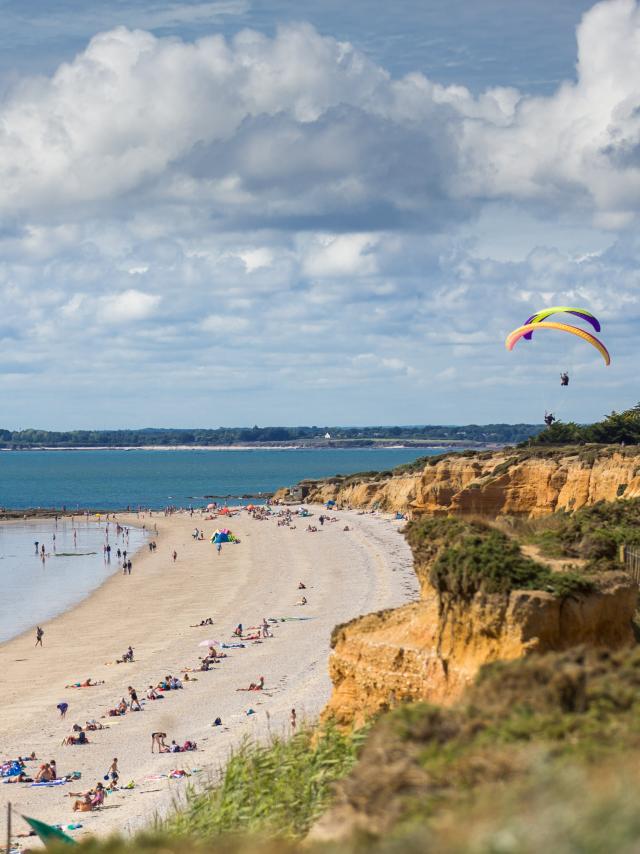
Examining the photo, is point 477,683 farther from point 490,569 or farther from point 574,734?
point 490,569

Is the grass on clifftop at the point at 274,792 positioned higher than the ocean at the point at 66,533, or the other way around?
the grass on clifftop at the point at 274,792

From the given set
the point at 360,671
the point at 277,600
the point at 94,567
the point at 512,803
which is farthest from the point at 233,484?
the point at 512,803

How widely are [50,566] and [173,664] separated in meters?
36.3

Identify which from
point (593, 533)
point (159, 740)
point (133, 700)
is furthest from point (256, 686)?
point (593, 533)

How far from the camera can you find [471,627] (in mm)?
17500

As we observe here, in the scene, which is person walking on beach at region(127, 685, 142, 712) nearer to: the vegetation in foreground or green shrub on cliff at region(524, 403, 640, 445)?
the vegetation in foreground

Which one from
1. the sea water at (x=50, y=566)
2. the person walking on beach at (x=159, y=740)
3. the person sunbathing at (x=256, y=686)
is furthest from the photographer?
the sea water at (x=50, y=566)

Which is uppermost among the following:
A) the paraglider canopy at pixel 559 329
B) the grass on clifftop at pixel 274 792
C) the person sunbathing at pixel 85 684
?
the paraglider canopy at pixel 559 329

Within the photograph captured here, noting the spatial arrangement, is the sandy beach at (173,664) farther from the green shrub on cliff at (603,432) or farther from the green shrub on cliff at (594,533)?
the green shrub on cliff at (603,432)

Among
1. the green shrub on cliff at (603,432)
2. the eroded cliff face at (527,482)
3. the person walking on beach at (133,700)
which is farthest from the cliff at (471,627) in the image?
the green shrub on cliff at (603,432)

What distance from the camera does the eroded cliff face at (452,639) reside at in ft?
55.3

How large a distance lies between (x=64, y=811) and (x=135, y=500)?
121091 mm

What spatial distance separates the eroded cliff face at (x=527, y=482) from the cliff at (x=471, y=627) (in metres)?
32.1

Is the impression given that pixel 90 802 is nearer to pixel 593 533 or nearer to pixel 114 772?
pixel 114 772
